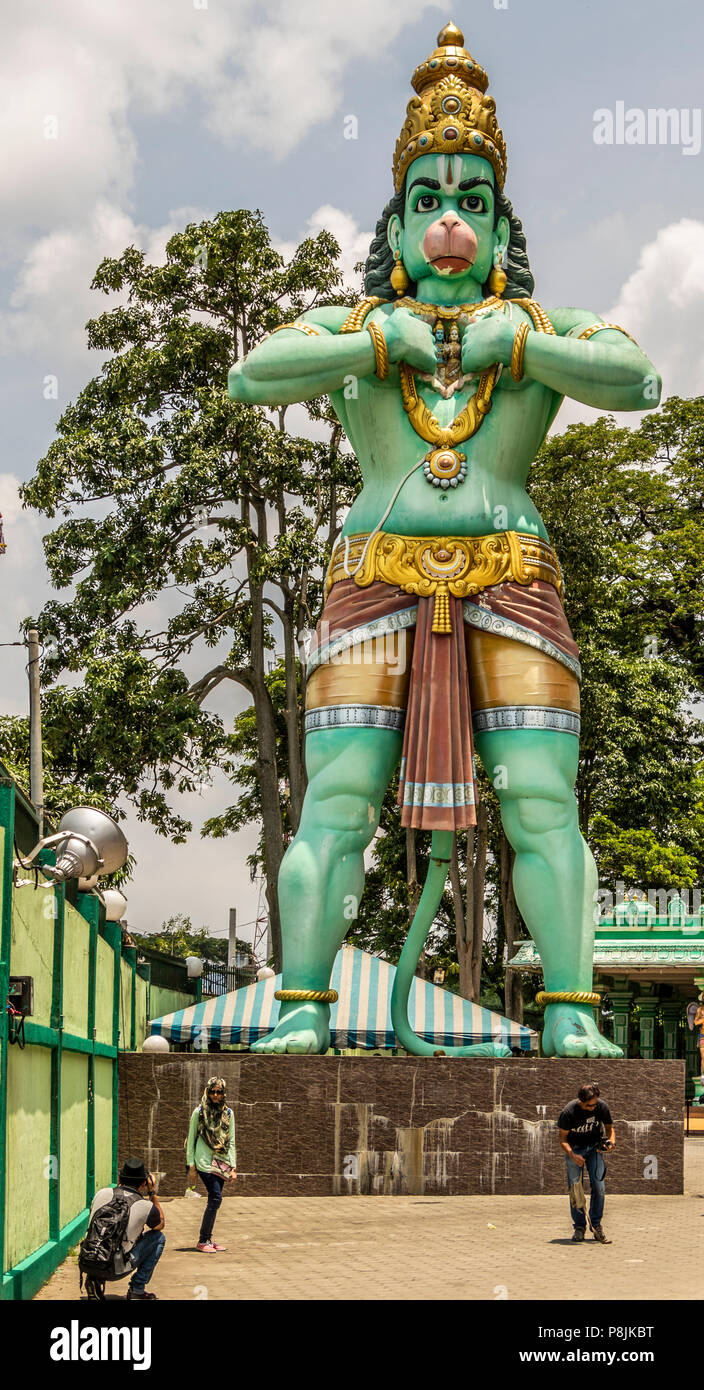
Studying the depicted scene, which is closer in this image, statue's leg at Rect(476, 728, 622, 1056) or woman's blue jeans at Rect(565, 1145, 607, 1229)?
woman's blue jeans at Rect(565, 1145, 607, 1229)

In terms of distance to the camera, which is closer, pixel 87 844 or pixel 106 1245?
pixel 106 1245

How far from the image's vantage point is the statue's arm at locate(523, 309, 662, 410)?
1107cm

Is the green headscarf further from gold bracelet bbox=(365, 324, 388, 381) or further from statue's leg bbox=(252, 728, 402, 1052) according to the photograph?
gold bracelet bbox=(365, 324, 388, 381)

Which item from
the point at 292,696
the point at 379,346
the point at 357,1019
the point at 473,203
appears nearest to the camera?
the point at 379,346

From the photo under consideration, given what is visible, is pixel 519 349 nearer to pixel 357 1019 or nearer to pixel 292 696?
pixel 357 1019

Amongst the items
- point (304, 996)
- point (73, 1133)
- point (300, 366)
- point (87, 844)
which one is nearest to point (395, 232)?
point (300, 366)

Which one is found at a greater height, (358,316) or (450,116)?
(450,116)

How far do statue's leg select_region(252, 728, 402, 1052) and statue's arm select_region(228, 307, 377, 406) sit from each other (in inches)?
91.1

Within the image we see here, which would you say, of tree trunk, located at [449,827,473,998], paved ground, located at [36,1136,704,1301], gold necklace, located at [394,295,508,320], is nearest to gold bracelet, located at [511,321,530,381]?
gold necklace, located at [394,295,508,320]

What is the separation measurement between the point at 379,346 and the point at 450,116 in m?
1.73

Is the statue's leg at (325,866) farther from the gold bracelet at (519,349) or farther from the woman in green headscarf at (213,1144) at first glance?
the gold bracelet at (519,349)

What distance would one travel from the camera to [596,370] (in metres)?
11.1

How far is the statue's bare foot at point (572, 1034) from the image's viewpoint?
36.3 ft

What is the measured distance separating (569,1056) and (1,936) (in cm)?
561
